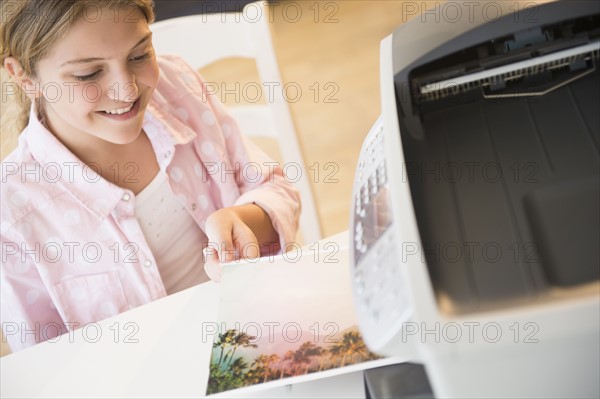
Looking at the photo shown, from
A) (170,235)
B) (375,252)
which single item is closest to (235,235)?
(170,235)

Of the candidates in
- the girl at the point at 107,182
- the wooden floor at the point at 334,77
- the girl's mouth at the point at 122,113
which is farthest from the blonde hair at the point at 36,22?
the wooden floor at the point at 334,77

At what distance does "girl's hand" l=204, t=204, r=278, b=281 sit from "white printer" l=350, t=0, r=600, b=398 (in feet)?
1.27

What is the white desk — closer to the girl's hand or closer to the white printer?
the girl's hand

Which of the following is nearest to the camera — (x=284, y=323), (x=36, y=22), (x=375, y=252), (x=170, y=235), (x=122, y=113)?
(x=375, y=252)

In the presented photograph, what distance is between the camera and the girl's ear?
3.50 feet

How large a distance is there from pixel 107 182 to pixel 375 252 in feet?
2.28

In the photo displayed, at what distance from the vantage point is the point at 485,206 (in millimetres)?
586

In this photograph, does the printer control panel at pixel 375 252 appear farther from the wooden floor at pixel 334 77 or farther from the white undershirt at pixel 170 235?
the wooden floor at pixel 334 77

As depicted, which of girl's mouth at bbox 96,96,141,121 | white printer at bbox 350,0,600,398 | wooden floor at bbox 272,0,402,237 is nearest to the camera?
white printer at bbox 350,0,600,398

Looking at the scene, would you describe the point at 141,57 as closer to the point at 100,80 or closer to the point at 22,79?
the point at 100,80

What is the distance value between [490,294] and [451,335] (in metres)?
0.06

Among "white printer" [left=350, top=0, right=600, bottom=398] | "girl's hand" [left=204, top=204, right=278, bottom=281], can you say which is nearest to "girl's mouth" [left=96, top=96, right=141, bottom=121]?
"girl's hand" [left=204, top=204, right=278, bottom=281]

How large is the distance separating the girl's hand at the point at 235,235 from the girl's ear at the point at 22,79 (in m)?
0.35

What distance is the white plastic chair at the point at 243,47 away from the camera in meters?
1.21
